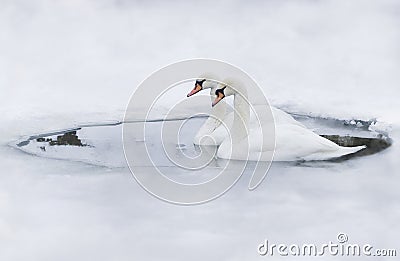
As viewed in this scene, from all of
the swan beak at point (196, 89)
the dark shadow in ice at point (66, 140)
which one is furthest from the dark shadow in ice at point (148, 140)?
the swan beak at point (196, 89)

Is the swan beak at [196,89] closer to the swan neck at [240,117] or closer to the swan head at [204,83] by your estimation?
the swan head at [204,83]

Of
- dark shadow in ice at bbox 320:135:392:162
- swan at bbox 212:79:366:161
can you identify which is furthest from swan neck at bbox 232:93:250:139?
dark shadow in ice at bbox 320:135:392:162

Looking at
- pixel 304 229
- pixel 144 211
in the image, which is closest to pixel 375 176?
pixel 304 229

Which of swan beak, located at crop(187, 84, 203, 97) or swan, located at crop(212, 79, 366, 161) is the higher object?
swan beak, located at crop(187, 84, 203, 97)

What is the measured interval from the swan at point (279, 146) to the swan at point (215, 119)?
14cm

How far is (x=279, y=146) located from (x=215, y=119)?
49 cm

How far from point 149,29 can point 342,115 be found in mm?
947

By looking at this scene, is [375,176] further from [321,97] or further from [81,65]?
[81,65]

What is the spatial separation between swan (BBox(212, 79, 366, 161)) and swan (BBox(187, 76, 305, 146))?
5.4 inches

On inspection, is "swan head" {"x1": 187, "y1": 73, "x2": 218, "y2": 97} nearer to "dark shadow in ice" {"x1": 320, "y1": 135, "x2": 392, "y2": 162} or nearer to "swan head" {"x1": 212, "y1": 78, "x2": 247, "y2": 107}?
"swan head" {"x1": 212, "y1": 78, "x2": 247, "y2": 107}

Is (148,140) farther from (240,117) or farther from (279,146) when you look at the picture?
(279,146)

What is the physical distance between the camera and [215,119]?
3035mm

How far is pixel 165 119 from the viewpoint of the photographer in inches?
119

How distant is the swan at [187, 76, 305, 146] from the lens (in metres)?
2.89
